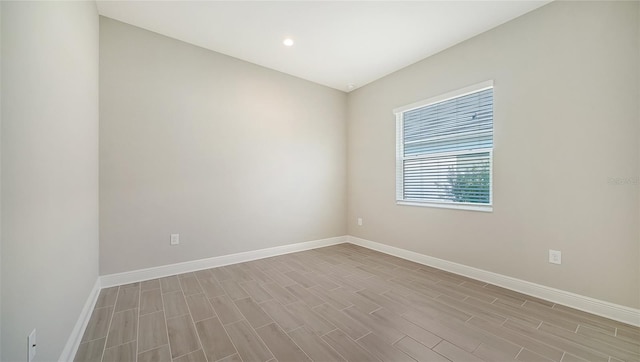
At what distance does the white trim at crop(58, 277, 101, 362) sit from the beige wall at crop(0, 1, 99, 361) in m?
0.06

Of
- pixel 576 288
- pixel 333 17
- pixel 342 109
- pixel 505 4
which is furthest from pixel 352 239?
pixel 505 4

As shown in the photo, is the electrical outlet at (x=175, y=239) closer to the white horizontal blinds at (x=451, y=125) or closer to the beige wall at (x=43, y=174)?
the beige wall at (x=43, y=174)

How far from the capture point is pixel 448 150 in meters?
3.07

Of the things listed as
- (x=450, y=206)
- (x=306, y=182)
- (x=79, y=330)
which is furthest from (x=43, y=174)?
(x=450, y=206)

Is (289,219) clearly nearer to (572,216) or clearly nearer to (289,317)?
(289,317)

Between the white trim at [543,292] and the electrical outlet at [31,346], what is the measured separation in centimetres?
338

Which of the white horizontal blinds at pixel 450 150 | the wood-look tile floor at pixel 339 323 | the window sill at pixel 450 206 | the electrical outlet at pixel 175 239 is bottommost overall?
the wood-look tile floor at pixel 339 323

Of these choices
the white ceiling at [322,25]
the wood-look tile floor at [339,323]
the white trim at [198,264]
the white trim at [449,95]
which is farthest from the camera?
the white trim at [449,95]

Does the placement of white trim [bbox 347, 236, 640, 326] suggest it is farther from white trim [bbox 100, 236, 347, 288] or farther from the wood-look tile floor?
white trim [bbox 100, 236, 347, 288]

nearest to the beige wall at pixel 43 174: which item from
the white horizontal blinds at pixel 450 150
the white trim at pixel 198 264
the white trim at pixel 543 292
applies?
the white trim at pixel 198 264

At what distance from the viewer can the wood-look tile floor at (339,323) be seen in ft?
5.04

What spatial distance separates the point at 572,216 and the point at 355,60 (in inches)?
113

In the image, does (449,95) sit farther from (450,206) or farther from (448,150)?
(450,206)

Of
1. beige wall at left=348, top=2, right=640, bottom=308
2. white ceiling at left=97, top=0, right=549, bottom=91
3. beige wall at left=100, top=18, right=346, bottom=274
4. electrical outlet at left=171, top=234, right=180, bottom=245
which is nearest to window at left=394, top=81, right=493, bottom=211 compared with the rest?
beige wall at left=348, top=2, right=640, bottom=308
